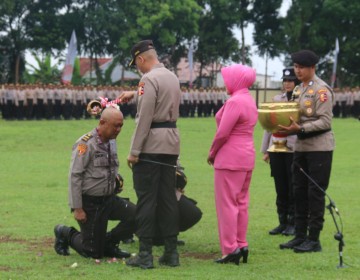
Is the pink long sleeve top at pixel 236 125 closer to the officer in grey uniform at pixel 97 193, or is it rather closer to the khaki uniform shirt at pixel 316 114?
the khaki uniform shirt at pixel 316 114

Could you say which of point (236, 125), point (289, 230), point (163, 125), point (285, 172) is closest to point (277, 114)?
point (236, 125)

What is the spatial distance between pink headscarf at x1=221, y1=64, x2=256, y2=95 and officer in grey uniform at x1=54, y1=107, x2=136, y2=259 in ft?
3.42

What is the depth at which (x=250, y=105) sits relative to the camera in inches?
306

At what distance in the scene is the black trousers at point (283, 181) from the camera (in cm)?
957

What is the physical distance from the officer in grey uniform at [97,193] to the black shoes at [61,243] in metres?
0.06

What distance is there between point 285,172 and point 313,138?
Result: 144 centimetres

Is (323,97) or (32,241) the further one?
(32,241)

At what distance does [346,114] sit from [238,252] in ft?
130

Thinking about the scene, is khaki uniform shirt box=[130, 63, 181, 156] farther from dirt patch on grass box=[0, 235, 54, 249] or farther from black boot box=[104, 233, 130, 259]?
dirt patch on grass box=[0, 235, 54, 249]

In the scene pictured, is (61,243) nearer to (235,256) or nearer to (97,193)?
(97,193)

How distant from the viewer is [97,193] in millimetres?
7871

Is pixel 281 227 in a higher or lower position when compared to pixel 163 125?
lower

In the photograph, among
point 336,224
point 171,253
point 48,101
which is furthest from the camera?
point 48,101

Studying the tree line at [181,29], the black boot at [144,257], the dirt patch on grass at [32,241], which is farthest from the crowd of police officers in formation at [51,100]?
the black boot at [144,257]
